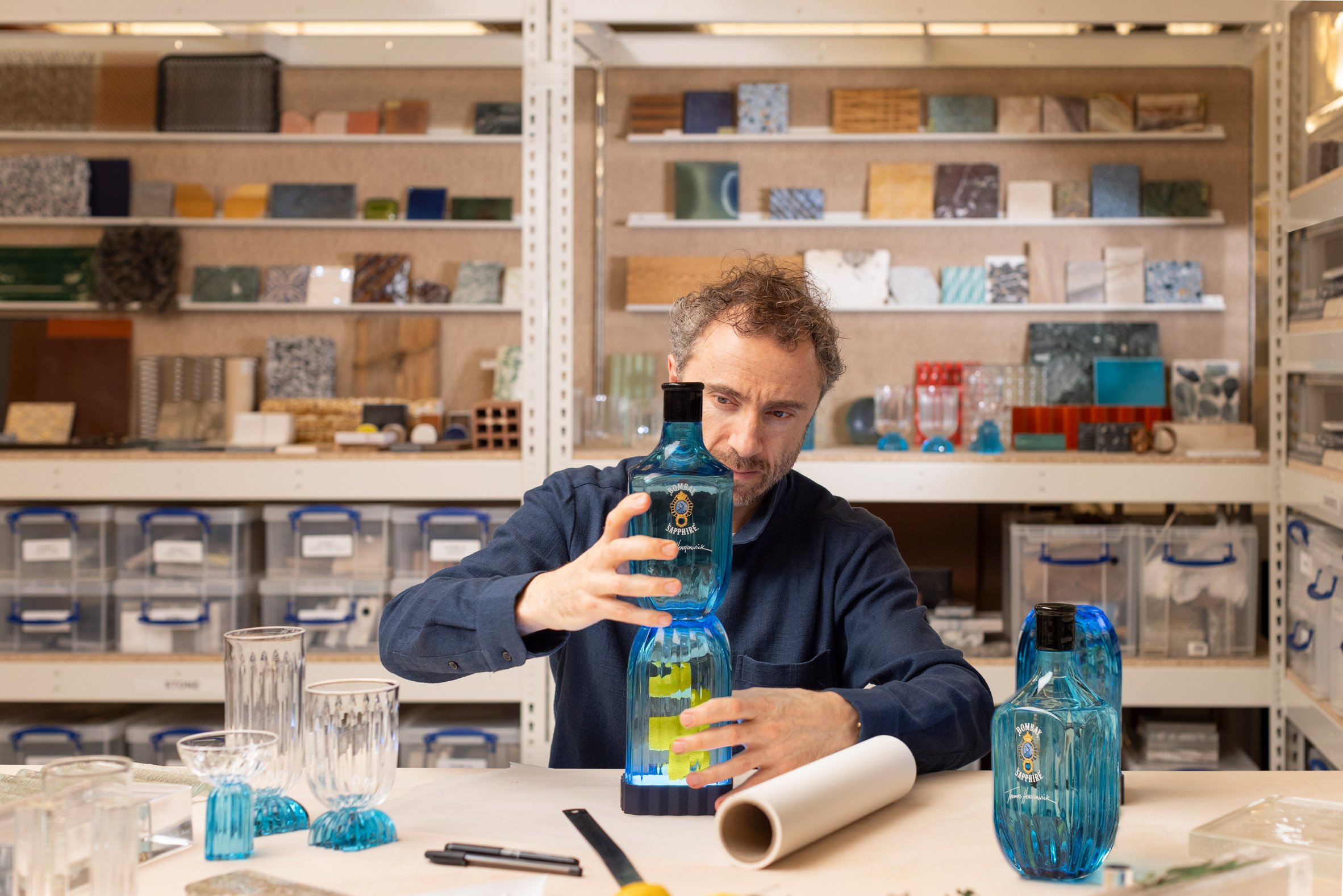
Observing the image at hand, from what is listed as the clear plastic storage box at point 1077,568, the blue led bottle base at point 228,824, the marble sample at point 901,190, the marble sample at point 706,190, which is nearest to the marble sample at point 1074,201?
the marble sample at point 901,190

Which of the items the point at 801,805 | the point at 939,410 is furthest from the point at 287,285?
the point at 801,805

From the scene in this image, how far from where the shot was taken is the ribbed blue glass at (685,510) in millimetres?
1135

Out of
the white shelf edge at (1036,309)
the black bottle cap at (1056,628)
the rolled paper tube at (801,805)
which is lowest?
the rolled paper tube at (801,805)

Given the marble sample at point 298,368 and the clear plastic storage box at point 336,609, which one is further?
the marble sample at point 298,368

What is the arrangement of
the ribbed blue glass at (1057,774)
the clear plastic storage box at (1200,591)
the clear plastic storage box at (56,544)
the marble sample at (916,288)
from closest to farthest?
the ribbed blue glass at (1057,774) < the clear plastic storage box at (1200,591) < the clear plastic storage box at (56,544) < the marble sample at (916,288)

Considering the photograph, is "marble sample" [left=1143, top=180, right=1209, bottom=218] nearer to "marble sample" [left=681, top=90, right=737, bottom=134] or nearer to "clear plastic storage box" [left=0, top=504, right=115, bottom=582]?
"marble sample" [left=681, top=90, right=737, bottom=134]

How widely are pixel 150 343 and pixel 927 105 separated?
2669 mm

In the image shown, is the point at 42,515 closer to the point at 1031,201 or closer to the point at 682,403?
the point at 682,403

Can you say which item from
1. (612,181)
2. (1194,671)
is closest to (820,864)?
(1194,671)

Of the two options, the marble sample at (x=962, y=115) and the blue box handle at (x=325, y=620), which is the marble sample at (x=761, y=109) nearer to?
the marble sample at (x=962, y=115)

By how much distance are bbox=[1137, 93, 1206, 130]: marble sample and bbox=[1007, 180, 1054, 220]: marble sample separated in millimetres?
360

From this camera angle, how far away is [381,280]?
12.4 feet

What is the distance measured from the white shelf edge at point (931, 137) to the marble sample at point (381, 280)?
86cm

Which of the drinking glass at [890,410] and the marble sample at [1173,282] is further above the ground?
the marble sample at [1173,282]
